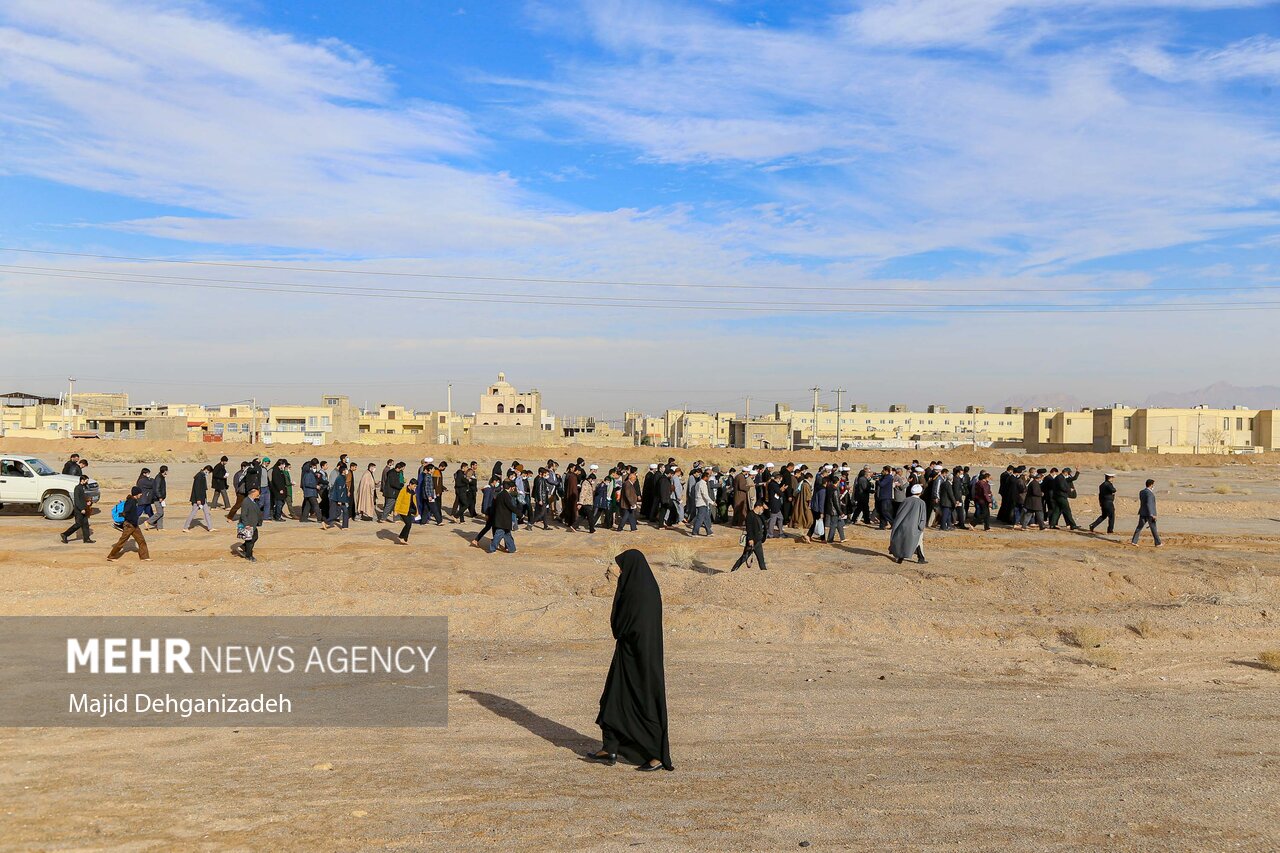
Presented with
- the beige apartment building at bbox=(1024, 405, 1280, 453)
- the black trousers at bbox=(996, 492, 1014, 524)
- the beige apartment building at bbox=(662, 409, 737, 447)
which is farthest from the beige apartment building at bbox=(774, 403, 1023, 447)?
the black trousers at bbox=(996, 492, 1014, 524)

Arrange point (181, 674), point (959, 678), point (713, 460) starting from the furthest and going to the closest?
point (713, 460), point (959, 678), point (181, 674)

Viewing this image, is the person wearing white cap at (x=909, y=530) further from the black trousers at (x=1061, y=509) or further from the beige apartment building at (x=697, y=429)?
the beige apartment building at (x=697, y=429)

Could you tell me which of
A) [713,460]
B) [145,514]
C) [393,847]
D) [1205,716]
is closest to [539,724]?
[393,847]

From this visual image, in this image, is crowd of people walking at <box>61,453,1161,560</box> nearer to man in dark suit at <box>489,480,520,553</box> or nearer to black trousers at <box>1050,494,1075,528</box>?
black trousers at <box>1050,494,1075,528</box>

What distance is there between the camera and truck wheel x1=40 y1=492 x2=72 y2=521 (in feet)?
75.5

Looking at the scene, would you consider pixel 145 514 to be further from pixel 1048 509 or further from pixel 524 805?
pixel 1048 509

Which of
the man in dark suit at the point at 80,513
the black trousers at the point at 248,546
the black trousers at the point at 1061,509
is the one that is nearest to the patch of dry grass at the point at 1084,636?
the black trousers at the point at 1061,509

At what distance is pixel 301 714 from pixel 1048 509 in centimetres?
2026

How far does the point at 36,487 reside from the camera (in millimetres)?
23469

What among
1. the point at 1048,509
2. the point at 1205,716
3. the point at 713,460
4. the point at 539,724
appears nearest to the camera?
the point at 539,724

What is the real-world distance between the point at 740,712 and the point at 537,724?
202 cm

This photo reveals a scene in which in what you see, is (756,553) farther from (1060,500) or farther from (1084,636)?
(1060,500)

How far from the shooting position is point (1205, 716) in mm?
9438

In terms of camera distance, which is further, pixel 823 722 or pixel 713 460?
pixel 713 460
